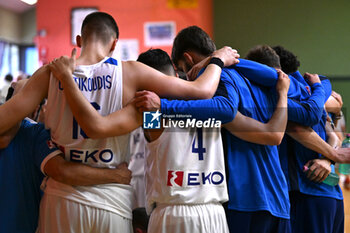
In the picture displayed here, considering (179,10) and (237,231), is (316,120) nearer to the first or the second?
(237,231)

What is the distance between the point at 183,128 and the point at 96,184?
41 cm

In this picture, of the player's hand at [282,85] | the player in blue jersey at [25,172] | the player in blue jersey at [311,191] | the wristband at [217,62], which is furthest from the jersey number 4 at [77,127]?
the player in blue jersey at [311,191]

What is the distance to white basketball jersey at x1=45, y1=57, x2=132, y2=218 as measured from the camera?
1.15m

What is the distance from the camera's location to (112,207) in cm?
118

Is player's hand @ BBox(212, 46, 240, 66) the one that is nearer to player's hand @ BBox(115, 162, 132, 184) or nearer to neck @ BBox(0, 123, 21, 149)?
player's hand @ BBox(115, 162, 132, 184)

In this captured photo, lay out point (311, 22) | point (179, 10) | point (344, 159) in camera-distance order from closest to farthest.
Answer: point (344, 159) → point (311, 22) → point (179, 10)

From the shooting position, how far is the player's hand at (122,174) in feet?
3.96

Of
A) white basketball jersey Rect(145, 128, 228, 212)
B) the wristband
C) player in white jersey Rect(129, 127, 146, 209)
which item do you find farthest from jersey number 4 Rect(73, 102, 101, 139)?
player in white jersey Rect(129, 127, 146, 209)

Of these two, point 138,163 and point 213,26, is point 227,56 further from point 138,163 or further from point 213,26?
point 138,163

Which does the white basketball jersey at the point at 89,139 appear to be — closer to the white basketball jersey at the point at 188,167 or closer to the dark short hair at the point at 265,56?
the white basketball jersey at the point at 188,167

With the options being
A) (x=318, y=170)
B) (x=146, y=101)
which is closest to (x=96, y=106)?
(x=146, y=101)

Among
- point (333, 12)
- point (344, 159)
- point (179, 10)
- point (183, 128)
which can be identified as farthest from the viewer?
point (179, 10)

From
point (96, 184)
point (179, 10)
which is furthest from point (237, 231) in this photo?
point (179, 10)

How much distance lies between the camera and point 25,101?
1153 millimetres
